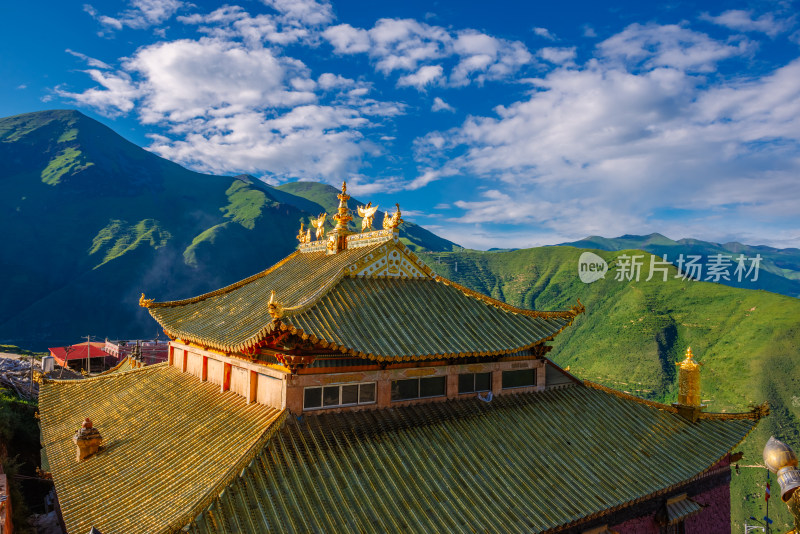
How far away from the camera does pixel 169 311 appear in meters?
17.6

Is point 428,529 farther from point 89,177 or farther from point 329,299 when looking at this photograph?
Result: point 89,177

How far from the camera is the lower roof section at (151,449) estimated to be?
9133 mm

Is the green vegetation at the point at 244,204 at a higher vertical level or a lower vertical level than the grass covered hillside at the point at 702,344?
higher

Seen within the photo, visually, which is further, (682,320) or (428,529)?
→ (682,320)

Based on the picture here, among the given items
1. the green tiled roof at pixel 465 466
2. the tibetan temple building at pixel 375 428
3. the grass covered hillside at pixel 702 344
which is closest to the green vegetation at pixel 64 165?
the grass covered hillside at pixel 702 344

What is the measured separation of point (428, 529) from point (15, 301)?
134209 millimetres

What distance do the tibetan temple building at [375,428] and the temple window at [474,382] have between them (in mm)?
47

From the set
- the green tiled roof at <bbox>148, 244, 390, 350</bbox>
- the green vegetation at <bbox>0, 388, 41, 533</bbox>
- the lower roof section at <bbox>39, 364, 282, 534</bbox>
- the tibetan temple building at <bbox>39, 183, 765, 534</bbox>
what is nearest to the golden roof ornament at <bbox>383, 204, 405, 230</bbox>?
the tibetan temple building at <bbox>39, 183, 765, 534</bbox>

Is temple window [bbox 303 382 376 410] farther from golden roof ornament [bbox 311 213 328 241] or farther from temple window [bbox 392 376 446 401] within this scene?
golden roof ornament [bbox 311 213 328 241]

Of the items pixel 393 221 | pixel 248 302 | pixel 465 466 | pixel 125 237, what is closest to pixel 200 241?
pixel 125 237

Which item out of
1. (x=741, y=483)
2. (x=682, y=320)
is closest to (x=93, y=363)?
(x=741, y=483)

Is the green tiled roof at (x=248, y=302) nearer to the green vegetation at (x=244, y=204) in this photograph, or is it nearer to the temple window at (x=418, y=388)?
the temple window at (x=418, y=388)

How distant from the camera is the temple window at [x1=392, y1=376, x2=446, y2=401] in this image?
40.2 ft

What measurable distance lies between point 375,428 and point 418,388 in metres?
1.88
